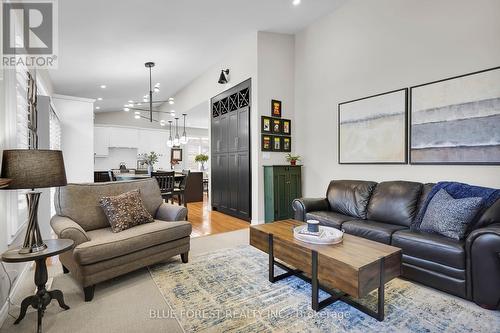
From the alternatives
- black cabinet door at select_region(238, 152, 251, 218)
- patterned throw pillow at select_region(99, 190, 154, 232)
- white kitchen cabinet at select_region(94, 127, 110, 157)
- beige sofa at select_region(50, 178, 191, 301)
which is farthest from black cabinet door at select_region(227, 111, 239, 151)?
white kitchen cabinet at select_region(94, 127, 110, 157)

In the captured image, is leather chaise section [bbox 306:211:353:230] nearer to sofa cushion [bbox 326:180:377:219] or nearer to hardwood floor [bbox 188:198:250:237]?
sofa cushion [bbox 326:180:377:219]

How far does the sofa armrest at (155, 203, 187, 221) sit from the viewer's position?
109 inches

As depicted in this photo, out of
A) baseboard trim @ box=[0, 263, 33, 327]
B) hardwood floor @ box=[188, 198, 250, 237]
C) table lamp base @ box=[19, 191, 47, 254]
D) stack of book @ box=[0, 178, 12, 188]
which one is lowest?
hardwood floor @ box=[188, 198, 250, 237]

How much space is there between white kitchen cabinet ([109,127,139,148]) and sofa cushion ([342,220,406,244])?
27.6ft

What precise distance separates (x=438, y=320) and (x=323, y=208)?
180 cm

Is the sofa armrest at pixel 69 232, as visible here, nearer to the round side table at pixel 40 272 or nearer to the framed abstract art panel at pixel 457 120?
the round side table at pixel 40 272

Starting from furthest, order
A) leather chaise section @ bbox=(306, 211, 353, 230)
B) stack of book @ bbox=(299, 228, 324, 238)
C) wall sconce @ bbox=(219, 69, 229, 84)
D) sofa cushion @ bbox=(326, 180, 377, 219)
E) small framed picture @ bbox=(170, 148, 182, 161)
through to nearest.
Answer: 1. small framed picture @ bbox=(170, 148, 182, 161)
2. wall sconce @ bbox=(219, 69, 229, 84)
3. sofa cushion @ bbox=(326, 180, 377, 219)
4. leather chaise section @ bbox=(306, 211, 353, 230)
5. stack of book @ bbox=(299, 228, 324, 238)

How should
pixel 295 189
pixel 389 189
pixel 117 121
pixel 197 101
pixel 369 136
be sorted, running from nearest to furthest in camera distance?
pixel 389 189, pixel 369 136, pixel 295 189, pixel 197 101, pixel 117 121

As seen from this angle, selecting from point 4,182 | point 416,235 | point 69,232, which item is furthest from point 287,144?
point 4,182

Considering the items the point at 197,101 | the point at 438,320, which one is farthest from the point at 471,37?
the point at 197,101

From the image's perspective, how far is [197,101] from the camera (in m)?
6.68

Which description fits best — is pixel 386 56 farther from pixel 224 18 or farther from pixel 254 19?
pixel 224 18

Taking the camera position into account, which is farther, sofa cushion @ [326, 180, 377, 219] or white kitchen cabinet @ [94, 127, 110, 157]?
white kitchen cabinet @ [94, 127, 110, 157]

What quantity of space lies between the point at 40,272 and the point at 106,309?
0.54m
